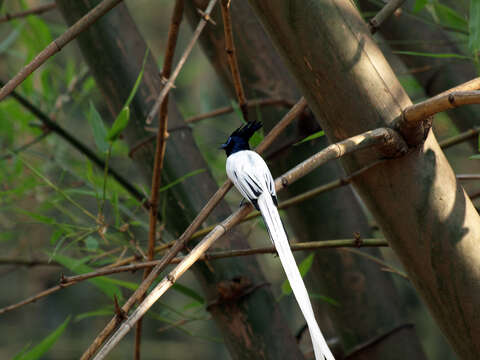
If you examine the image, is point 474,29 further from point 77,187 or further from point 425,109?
point 77,187

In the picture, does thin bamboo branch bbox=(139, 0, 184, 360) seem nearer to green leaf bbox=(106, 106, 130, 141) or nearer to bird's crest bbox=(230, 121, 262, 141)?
green leaf bbox=(106, 106, 130, 141)

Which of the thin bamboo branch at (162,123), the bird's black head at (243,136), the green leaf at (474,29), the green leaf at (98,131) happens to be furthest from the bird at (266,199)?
the green leaf at (474,29)

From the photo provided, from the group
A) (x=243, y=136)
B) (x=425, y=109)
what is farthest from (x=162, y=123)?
(x=425, y=109)

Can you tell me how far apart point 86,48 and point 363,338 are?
84 centimetres

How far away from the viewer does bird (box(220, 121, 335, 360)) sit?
1.81 feet

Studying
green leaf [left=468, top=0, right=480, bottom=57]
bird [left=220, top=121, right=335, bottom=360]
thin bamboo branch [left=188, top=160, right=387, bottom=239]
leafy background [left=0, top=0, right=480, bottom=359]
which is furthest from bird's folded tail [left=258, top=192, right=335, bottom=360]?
leafy background [left=0, top=0, right=480, bottom=359]

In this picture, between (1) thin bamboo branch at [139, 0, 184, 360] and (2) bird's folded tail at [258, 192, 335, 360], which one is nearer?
(2) bird's folded tail at [258, 192, 335, 360]

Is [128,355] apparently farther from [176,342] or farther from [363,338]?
[363,338]

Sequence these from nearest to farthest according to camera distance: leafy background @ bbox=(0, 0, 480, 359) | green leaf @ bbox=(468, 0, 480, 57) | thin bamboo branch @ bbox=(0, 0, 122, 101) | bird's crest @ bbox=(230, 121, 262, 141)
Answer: thin bamboo branch @ bbox=(0, 0, 122, 101) < green leaf @ bbox=(468, 0, 480, 57) < bird's crest @ bbox=(230, 121, 262, 141) < leafy background @ bbox=(0, 0, 480, 359)

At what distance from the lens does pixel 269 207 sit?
0.76 m

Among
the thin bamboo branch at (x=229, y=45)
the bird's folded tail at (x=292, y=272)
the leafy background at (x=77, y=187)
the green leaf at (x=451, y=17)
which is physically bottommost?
the bird's folded tail at (x=292, y=272)

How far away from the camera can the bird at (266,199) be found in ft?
1.81

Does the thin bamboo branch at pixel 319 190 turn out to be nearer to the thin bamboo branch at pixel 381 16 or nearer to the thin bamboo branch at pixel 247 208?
the thin bamboo branch at pixel 247 208

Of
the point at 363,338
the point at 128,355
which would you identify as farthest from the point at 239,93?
the point at 128,355
